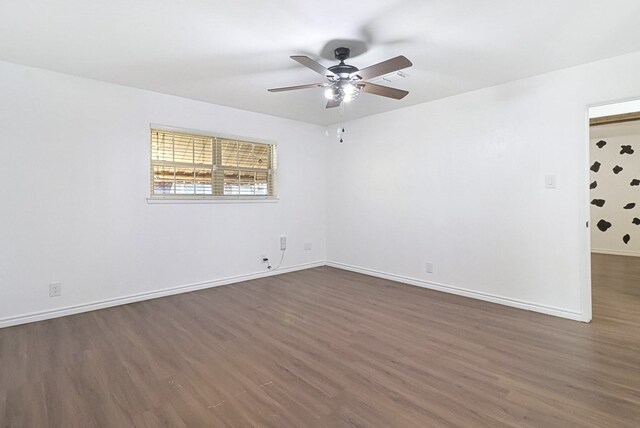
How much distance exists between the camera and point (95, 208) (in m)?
3.39

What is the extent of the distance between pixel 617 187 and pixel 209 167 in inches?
309

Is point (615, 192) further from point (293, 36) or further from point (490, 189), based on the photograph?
point (293, 36)

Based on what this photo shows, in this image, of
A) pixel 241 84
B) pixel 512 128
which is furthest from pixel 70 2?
pixel 512 128

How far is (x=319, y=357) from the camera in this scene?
2342 millimetres

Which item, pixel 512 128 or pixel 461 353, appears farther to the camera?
pixel 512 128

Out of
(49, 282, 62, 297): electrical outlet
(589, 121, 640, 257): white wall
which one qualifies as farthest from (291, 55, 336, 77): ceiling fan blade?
(589, 121, 640, 257): white wall

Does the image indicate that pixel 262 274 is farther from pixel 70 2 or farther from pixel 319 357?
pixel 70 2

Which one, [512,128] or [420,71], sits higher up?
[420,71]

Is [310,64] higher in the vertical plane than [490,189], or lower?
higher

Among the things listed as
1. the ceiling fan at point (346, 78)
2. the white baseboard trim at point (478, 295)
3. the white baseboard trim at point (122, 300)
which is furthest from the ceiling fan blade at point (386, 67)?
the white baseboard trim at point (122, 300)

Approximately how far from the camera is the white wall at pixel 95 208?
2.98 m

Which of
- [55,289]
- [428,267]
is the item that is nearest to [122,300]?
[55,289]

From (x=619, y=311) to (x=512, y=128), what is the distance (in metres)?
2.14

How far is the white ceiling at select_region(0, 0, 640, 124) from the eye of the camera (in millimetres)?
2096
